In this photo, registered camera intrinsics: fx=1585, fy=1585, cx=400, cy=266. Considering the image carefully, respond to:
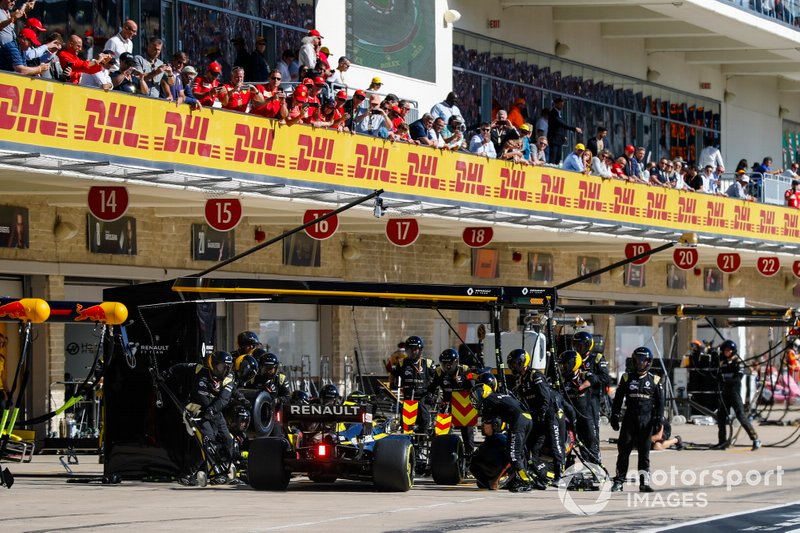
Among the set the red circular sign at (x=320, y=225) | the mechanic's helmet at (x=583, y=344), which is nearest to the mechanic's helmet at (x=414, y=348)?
the mechanic's helmet at (x=583, y=344)

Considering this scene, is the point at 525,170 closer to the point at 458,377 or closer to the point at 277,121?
the point at 277,121

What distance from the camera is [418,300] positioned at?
60.1 feet

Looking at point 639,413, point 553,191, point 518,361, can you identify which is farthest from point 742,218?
point 639,413

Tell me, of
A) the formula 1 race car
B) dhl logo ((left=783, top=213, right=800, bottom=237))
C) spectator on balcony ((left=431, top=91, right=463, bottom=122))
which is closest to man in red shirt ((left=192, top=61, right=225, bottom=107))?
the formula 1 race car

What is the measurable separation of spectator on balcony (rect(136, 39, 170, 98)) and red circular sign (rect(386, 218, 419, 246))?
21.1ft

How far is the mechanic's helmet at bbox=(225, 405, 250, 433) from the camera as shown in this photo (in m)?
18.1

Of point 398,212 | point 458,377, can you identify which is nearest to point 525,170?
point 398,212

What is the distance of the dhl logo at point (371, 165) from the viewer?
23.9 m

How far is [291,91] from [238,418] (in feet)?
24.6

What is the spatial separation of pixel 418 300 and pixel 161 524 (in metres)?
5.84

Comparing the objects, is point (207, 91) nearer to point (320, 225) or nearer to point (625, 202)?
point (320, 225)

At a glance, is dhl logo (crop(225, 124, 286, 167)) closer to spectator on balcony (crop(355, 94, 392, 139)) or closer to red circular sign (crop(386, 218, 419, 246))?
spectator on balcony (crop(355, 94, 392, 139))

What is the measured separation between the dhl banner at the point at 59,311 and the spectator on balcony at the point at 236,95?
16.1ft

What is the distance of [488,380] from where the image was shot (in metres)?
17.6
